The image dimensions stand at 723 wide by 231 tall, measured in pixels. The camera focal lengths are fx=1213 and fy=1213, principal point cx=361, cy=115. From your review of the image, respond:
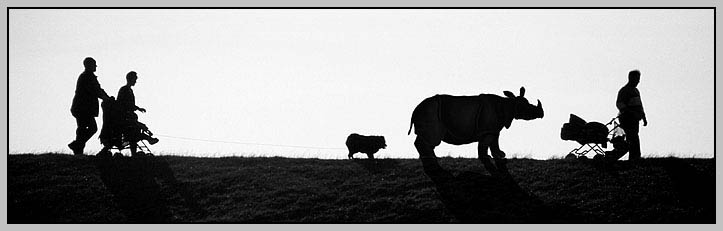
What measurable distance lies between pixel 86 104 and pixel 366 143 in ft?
24.9

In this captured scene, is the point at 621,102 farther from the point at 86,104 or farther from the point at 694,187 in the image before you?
the point at 86,104

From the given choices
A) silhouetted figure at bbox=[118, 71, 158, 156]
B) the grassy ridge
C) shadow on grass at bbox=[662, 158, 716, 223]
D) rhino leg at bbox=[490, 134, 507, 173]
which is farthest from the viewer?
silhouetted figure at bbox=[118, 71, 158, 156]

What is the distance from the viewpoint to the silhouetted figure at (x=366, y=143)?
3225cm

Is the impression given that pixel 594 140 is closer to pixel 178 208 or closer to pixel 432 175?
pixel 432 175

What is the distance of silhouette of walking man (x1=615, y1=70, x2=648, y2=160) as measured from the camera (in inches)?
1215

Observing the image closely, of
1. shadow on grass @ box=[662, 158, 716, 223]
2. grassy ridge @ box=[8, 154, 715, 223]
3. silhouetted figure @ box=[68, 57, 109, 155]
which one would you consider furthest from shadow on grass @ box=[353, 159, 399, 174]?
silhouetted figure @ box=[68, 57, 109, 155]

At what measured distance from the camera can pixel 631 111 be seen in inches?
1216

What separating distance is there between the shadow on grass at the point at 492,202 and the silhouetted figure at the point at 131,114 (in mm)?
7897

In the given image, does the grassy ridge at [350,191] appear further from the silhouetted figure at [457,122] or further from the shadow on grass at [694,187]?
the silhouetted figure at [457,122]

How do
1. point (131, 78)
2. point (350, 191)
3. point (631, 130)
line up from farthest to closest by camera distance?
1. point (131, 78)
2. point (631, 130)
3. point (350, 191)

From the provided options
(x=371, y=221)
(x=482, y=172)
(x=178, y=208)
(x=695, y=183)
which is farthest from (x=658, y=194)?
(x=178, y=208)

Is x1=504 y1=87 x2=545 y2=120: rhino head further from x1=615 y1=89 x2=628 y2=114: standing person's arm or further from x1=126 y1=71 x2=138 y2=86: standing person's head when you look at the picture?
Result: x1=126 y1=71 x2=138 y2=86: standing person's head

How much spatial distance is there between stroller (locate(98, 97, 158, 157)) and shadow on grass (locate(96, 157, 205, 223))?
43 cm

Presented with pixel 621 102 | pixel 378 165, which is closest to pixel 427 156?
pixel 378 165
